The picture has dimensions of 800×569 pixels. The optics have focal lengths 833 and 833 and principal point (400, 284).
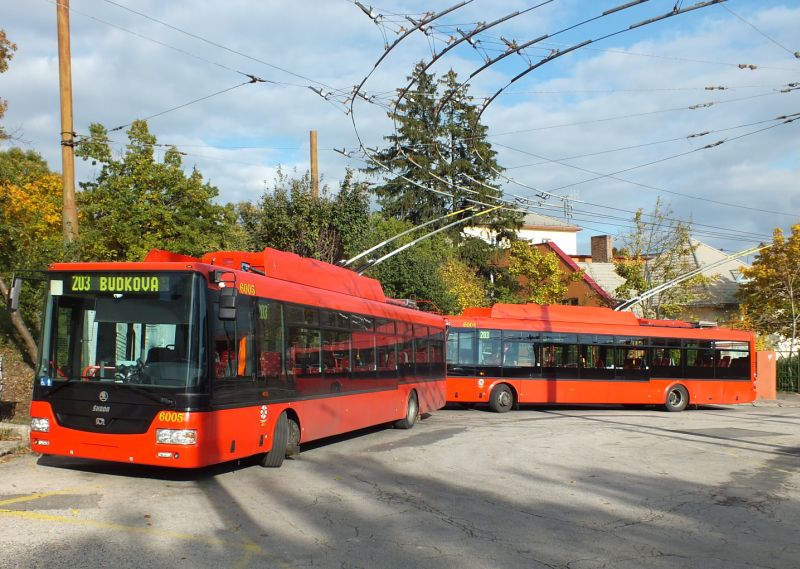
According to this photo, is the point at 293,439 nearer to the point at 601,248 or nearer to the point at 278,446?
the point at 278,446

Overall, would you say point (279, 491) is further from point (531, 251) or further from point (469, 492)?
point (531, 251)

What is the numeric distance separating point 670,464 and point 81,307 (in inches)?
368

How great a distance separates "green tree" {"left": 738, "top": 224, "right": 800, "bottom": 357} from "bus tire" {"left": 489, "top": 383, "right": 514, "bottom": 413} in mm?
24965

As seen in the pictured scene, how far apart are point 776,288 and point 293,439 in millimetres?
39916

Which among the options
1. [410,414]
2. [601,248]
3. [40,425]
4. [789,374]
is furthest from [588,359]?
[601,248]

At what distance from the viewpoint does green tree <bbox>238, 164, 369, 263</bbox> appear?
31312 mm

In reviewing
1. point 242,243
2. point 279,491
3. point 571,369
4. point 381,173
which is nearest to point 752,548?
point 279,491

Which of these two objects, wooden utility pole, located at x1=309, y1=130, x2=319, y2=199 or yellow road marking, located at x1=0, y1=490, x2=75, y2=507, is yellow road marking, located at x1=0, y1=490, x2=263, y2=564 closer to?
yellow road marking, located at x1=0, y1=490, x2=75, y2=507

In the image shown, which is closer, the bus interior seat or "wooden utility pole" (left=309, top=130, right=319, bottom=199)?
the bus interior seat

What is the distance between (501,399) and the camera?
82.1 ft

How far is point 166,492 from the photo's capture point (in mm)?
9539

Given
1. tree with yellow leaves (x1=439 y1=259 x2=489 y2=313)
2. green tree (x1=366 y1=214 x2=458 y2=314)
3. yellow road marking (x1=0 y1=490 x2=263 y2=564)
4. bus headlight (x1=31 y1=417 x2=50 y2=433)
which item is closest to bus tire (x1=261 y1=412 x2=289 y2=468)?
bus headlight (x1=31 y1=417 x2=50 y2=433)

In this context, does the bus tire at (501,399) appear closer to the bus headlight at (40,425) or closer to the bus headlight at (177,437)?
the bus headlight at (177,437)

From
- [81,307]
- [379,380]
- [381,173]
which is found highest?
[381,173]
